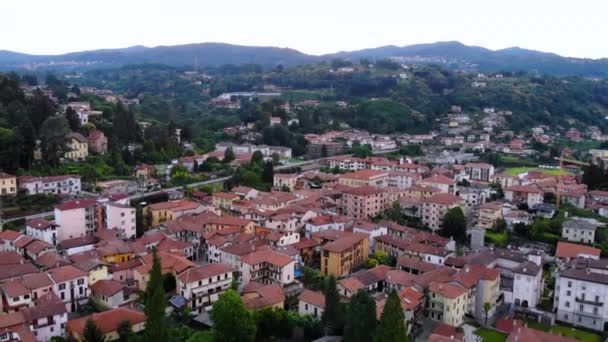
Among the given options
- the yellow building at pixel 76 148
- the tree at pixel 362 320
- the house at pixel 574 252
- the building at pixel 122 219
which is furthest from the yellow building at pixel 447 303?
the yellow building at pixel 76 148

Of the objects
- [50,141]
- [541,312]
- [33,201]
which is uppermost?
[50,141]

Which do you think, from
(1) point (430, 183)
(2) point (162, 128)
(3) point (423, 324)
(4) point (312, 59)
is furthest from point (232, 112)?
(4) point (312, 59)

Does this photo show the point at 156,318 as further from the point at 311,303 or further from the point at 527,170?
the point at 527,170

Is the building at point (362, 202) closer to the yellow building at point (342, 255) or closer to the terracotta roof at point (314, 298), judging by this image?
the yellow building at point (342, 255)

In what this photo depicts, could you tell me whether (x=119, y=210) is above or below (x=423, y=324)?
above

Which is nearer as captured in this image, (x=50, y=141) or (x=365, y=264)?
(x=365, y=264)

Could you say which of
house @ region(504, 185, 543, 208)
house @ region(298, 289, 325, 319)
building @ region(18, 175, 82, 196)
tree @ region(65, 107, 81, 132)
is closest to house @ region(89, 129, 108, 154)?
tree @ region(65, 107, 81, 132)

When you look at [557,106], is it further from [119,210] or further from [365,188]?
[119,210]
